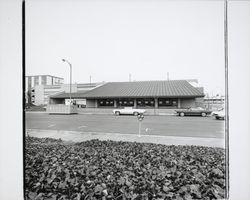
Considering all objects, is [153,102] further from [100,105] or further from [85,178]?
[85,178]

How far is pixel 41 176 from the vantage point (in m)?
1.87

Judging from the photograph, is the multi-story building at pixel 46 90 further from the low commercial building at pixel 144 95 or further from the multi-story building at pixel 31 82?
the low commercial building at pixel 144 95

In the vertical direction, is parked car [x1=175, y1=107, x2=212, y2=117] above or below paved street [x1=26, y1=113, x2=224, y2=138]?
above

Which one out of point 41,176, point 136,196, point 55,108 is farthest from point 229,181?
point 55,108

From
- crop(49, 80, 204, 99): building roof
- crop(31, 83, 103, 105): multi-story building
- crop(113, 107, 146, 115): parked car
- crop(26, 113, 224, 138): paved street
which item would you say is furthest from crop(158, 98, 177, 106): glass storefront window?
crop(31, 83, 103, 105): multi-story building

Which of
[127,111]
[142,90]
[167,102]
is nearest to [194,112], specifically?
[167,102]

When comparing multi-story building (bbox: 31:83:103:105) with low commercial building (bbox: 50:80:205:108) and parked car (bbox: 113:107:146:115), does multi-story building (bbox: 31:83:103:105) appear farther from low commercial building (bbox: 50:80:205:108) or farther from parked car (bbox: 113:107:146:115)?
parked car (bbox: 113:107:146:115)

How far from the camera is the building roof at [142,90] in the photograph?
41.6 ft

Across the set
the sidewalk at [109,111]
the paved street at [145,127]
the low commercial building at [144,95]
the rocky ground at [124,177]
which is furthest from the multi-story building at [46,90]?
the low commercial building at [144,95]

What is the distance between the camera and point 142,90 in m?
13.2

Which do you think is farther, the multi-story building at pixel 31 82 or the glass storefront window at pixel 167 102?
the glass storefront window at pixel 167 102

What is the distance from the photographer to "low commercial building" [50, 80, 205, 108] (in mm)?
12828

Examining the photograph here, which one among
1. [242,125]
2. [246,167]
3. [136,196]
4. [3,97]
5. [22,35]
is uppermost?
[22,35]

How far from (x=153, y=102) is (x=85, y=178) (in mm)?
13734
